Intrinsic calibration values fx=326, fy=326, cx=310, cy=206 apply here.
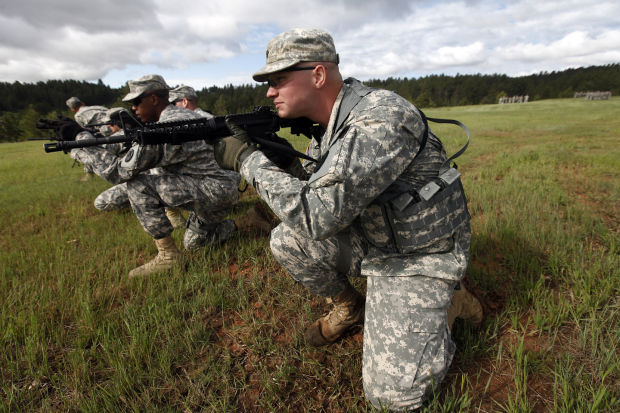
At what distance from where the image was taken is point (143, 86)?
3.59 metres

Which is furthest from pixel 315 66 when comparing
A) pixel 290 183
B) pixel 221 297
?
pixel 221 297

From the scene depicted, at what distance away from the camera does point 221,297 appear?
2.70 m

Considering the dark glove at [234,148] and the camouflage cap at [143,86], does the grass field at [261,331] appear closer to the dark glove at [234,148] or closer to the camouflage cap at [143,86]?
the dark glove at [234,148]

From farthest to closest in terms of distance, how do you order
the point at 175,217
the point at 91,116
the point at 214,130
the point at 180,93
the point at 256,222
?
1. the point at 91,116
2. the point at 180,93
3. the point at 175,217
4. the point at 256,222
5. the point at 214,130

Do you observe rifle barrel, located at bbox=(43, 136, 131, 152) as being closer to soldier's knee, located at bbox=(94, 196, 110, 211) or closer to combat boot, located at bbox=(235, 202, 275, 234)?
combat boot, located at bbox=(235, 202, 275, 234)

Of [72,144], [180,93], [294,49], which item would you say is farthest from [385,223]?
[180,93]

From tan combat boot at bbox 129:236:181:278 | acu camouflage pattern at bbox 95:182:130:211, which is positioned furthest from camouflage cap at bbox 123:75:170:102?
acu camouflage pattern at bbox 95:182:130:211

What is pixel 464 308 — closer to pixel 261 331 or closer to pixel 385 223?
pixel 385 223

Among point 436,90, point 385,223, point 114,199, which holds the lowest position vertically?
point 114,199

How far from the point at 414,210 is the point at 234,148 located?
51.9 inches

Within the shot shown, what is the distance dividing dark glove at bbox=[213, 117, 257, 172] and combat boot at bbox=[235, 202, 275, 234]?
1767mm

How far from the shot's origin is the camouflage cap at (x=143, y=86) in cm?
357

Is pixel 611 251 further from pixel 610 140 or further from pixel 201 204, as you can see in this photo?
pixel 610 140

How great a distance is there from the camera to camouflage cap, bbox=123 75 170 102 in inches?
140
